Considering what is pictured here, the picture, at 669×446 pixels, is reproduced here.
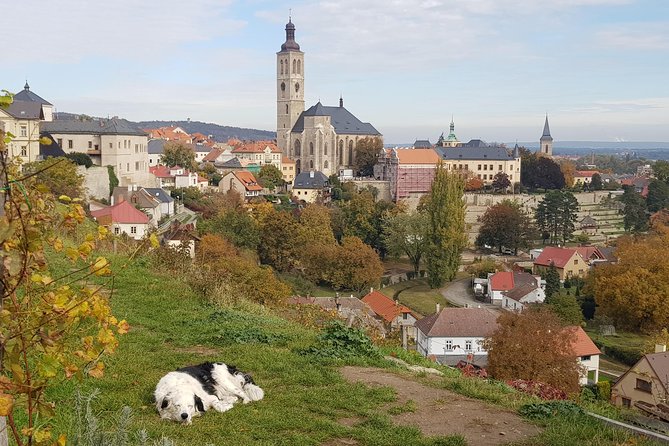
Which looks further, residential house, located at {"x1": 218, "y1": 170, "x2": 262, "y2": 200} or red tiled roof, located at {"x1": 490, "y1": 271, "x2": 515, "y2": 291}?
residential house, located at {"x1": 218, "y1": 170, "x2": 262, "y2": 200}

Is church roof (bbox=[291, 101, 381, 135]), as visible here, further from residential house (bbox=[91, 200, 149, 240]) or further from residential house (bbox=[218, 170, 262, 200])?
residential house (bbox=[91, 200, 149, 240])

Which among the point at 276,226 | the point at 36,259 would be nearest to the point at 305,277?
the point at 276,226

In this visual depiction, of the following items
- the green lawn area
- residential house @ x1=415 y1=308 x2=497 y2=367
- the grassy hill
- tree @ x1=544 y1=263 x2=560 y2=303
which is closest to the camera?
the grassy hill

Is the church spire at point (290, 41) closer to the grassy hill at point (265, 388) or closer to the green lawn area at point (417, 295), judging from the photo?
the green lawn area at point (417, 295)

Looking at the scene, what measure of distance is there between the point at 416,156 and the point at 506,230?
17.9 meters

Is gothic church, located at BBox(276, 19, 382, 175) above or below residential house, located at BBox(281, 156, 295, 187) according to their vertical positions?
above

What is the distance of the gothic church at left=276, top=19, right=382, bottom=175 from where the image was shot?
71.1 m

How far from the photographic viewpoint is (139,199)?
34250 millimetres

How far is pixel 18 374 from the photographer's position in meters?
1.94

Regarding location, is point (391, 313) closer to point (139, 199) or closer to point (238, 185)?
point (139, 199)

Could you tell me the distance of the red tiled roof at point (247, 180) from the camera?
53656mm

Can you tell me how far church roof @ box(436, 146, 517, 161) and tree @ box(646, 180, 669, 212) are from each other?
49.9 feet

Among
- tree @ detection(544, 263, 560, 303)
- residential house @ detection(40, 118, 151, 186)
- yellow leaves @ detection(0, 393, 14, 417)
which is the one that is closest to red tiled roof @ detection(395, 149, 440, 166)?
tree @ detection(544, 263, 560, 303)

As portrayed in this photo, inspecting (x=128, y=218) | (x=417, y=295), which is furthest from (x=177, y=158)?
(x=128, y=218)
